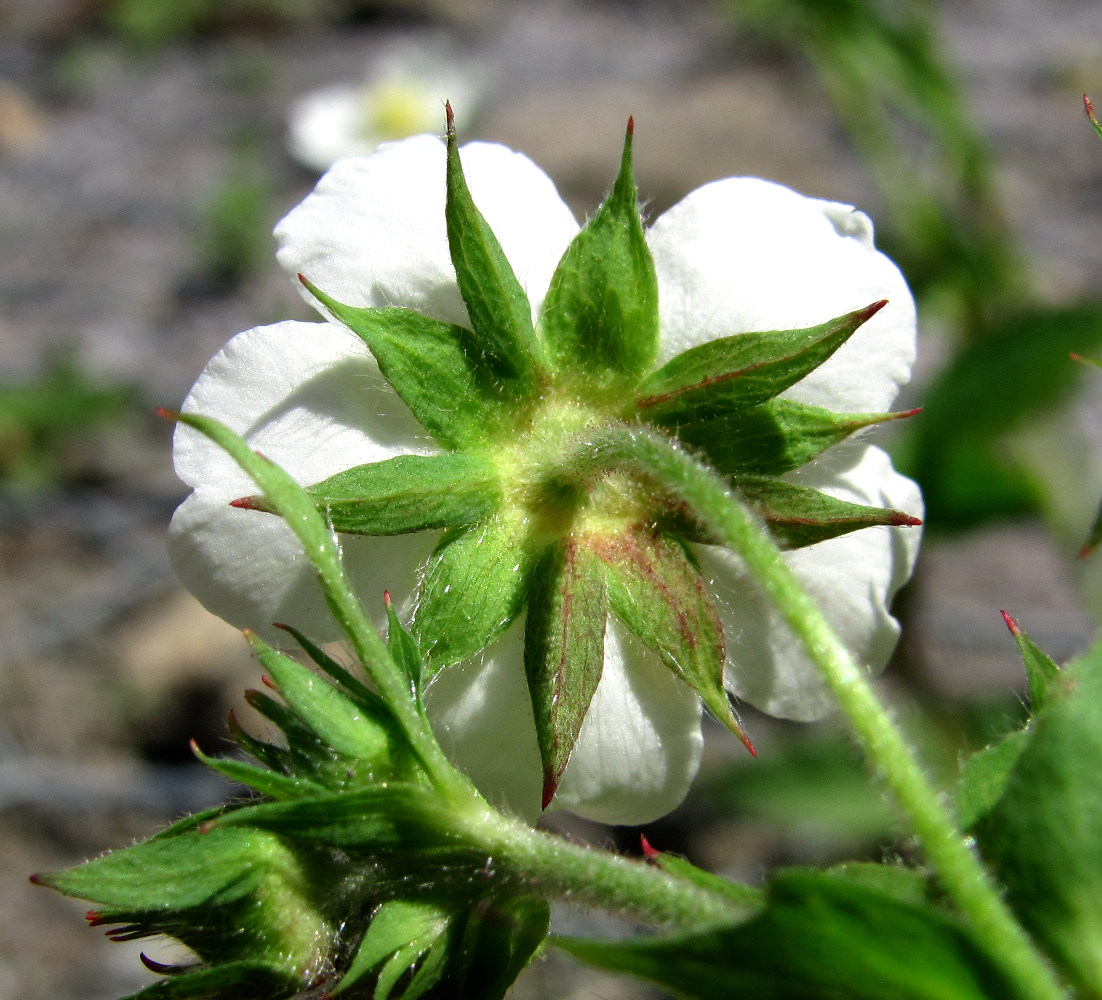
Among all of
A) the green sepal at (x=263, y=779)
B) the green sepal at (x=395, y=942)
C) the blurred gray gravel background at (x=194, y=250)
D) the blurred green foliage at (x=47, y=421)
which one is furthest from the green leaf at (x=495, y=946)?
the blurred green foliage at (x=47, y=421)

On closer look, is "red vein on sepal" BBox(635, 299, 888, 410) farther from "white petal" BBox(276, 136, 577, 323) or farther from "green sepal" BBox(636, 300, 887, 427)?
"white petal" BBox(276, 136, 577, 323)

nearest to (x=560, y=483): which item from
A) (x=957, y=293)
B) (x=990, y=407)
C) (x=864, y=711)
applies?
(x=864, y=711)

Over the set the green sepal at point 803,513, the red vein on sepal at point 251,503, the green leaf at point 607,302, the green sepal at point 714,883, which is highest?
the green leaf at point 607,302

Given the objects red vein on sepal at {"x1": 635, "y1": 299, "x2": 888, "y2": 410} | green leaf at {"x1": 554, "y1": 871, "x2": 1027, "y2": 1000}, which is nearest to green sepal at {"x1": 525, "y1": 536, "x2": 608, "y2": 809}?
red vein on sepal at {"x1": 635, "y1": 299, "x2": 888, "y2": 410}

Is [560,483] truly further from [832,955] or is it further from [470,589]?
[832,955]

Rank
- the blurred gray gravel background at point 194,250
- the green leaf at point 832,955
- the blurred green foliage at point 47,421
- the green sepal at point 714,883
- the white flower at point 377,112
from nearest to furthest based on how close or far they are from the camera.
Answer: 1. the green leaf at point 832,955
2. the green sepal at point 714,883
3. the blurred gray gravel background at point 194,250
4. the white flower at point 377,112
5. the blurred green foliage at point 47,421

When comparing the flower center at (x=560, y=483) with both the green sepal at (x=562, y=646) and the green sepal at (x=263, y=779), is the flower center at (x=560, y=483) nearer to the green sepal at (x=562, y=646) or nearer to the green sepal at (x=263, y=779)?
the green sepal at (x=562, y=646)

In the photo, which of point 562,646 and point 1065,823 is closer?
point 1065,823
